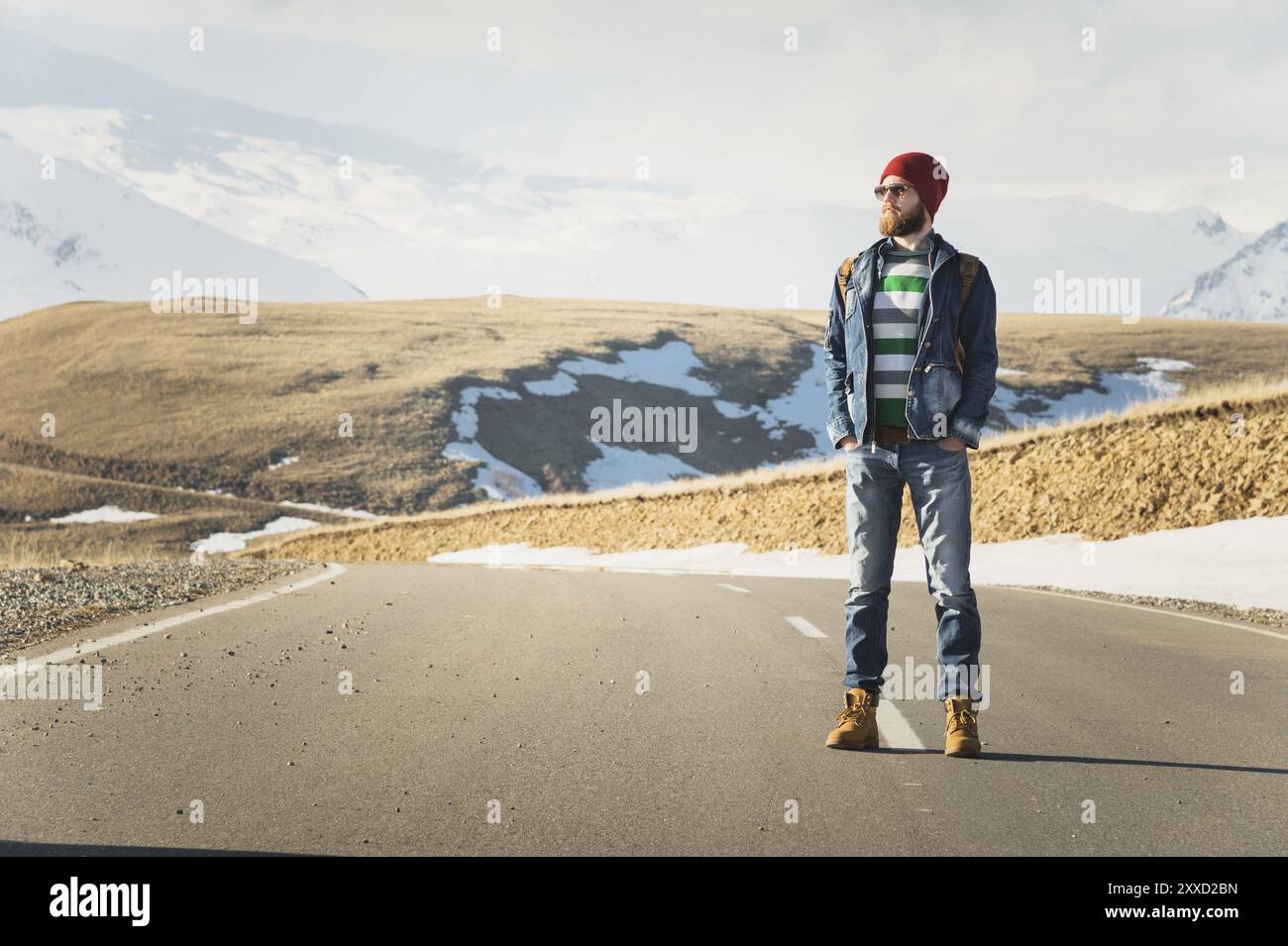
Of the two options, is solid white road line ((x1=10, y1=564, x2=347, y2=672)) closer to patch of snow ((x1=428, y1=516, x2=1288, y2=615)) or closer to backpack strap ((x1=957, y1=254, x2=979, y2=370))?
patch of snow ((x1=428, y1=516, x2=1288, y2=615))

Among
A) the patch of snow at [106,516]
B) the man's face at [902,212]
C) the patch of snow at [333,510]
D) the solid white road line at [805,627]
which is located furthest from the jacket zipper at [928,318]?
the patch of snow at [106,516]

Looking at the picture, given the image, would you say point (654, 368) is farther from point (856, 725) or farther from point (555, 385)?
point (856, 725)

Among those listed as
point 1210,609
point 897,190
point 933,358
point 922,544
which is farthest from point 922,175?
point 1210,609

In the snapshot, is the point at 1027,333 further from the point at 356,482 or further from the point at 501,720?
the point at 501,720

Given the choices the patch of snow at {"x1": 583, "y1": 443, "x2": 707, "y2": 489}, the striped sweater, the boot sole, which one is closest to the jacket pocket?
the striped sweater

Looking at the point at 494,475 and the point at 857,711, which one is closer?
the point at 857,711

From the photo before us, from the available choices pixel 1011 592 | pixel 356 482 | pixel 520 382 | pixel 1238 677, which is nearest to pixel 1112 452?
pixel 1011 592

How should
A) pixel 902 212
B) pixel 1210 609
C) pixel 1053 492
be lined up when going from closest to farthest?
pixel 902 212
pixel 1210 609
pixel 1053 492

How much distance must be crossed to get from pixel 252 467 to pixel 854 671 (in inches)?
2983

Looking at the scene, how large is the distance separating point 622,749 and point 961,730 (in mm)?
1564

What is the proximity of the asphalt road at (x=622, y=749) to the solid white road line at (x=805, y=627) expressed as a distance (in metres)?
0.10

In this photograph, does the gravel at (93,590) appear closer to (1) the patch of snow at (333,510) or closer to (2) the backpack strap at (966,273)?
(2) the backpack strap at (966,273)

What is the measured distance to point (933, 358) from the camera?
6055mm

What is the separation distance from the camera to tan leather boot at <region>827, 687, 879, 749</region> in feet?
20.6
